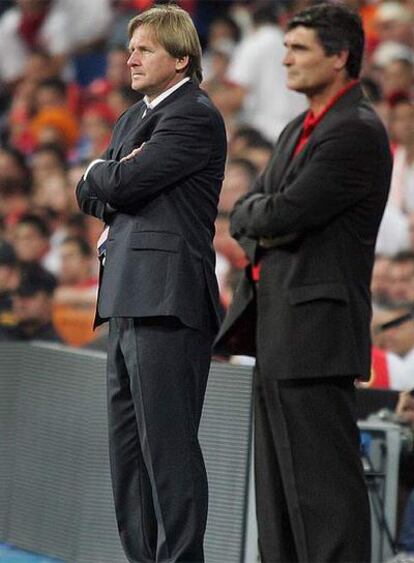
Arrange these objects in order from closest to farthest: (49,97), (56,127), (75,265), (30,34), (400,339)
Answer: (400,339), (75,265), (56,127), (49,97), (30,34)

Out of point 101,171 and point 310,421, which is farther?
point 101,171

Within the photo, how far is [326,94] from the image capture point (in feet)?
13.4

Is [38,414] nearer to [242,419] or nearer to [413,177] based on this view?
[242,419]

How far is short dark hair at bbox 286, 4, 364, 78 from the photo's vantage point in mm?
3996

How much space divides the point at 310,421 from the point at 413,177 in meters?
4.42

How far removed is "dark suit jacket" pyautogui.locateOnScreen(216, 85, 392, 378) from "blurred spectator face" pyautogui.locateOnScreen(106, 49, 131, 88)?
6.89m

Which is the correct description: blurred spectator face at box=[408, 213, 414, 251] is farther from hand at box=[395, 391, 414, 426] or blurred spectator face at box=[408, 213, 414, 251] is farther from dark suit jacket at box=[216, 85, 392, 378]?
dark suit jacket at box=[216, 85, 392, 378]

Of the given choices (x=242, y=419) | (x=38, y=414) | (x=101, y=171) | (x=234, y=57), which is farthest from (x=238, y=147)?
(x=101, y=171)

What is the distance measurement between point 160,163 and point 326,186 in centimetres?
54

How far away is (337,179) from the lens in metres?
3.93

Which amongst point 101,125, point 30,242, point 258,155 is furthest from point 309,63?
point 101,125

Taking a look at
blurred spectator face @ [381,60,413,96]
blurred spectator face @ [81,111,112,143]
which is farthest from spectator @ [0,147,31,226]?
Result: blurred spectator face @ [381,60,413,96]

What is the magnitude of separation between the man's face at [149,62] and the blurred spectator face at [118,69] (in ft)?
21.2

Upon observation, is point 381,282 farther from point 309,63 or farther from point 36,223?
point 309,63
